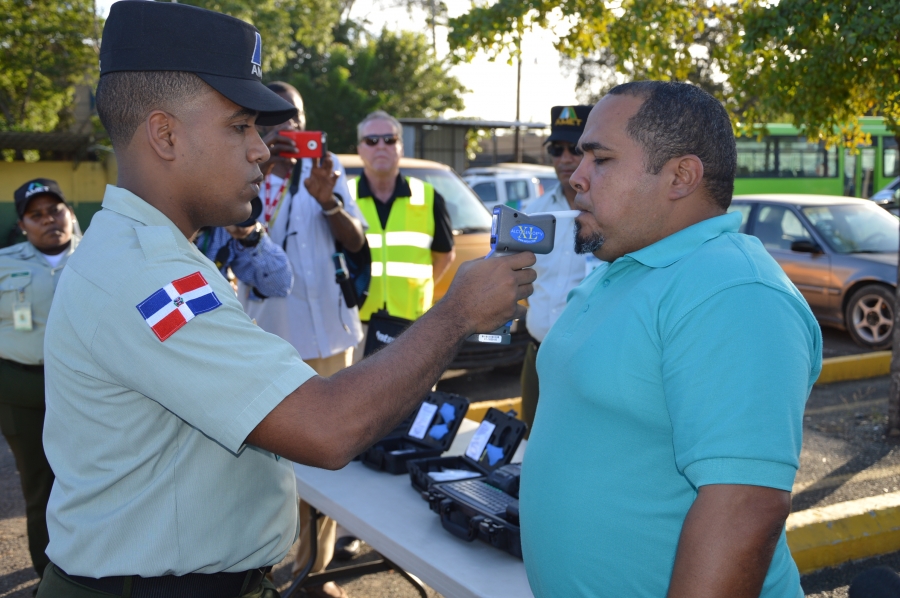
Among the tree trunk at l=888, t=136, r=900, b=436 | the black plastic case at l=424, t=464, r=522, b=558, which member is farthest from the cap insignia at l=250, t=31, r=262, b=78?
the tree trunk at l=888, t=136, r=900, b=436

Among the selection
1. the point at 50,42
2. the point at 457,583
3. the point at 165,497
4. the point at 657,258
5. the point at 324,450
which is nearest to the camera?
the point at 324,450

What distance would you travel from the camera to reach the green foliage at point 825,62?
15.8 ft

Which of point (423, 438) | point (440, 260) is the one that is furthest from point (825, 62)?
point (423, 438)

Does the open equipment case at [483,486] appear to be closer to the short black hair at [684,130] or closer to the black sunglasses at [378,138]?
the short black hair at [684,130]

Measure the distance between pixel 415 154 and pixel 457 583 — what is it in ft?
70.3

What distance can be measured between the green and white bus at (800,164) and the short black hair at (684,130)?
18.5m

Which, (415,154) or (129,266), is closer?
(129,266)

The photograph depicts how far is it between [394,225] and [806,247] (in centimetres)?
675

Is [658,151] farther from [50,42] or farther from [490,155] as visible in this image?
[490,155]

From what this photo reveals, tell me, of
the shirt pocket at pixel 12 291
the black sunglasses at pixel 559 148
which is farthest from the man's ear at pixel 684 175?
the shirt pocket at pixel 12 291

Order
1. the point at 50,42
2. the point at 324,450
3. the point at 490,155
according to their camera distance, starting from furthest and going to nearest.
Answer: the point at 490,155 < the point at 50,42 < the point at 324,450

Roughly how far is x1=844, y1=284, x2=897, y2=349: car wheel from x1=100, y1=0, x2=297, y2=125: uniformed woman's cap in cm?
911

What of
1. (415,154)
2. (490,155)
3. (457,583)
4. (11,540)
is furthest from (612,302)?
(490,155)

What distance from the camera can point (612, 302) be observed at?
1.82 meters
